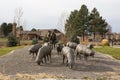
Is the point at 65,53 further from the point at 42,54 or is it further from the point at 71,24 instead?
the point at 71,24

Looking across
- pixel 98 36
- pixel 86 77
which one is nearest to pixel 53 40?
pixel 86 77

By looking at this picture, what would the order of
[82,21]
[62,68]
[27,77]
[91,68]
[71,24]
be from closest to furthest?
[27,77]
[62,68]
[91,68]
[82,21]
[71,24]

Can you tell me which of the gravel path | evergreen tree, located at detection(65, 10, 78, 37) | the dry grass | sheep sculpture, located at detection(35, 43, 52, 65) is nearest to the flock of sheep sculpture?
sheep sculpture, located at detection(35, 43, 52, 65)

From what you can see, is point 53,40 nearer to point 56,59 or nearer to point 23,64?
point 56,59

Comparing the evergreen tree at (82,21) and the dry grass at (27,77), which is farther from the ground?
the evergreen tree at (82,21)

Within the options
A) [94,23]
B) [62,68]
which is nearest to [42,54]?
[62,68]

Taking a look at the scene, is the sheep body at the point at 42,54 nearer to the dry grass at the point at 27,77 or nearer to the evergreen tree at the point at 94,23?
the dry grass at the point at 27,77

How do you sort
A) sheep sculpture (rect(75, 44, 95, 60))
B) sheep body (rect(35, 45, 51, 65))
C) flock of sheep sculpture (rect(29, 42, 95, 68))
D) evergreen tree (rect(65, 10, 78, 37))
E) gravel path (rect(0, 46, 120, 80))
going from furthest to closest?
evergreen tree (rect(65, 10, 78, 37)) < sheep sculpture (rect(75, 44, 95, 60)) < sheep body (rect(35, 45, 51, 65)) < flock of sheep sculpture (rect(29, 42, 95, 68)) < gravel path (rect(0, 46, 120, 80))

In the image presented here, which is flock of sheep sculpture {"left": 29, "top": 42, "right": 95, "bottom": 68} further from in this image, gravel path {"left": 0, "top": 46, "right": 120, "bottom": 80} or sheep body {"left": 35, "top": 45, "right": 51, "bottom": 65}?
gravel path {"left": 0, "top": 46, "right": 120, "bottom": 80}

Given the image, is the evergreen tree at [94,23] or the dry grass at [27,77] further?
the evergreen tree at [94,23]

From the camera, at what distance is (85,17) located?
85.6 meters

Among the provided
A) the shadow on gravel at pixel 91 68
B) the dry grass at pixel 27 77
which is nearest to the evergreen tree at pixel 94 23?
the shadow on gravel at pixel 91 68

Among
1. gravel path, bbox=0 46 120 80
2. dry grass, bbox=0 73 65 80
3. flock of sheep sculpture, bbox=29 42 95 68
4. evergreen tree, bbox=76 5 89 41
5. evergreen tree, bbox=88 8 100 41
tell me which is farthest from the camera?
evergreen tree, bbox=88 8 100 41

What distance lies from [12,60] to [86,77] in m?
10.1
